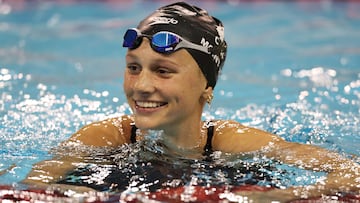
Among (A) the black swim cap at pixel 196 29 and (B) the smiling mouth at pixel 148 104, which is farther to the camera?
(A) the black swim cap at pixel 196 29

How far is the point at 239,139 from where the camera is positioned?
10.4 ft

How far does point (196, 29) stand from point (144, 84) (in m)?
0.43

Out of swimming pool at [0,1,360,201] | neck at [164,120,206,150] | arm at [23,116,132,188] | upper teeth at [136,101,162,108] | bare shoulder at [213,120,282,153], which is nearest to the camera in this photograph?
upper teeth at [136,101,162,108]

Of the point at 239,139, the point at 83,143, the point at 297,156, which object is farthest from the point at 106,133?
the point at 297,156

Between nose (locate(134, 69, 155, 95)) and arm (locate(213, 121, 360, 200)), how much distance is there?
62cm

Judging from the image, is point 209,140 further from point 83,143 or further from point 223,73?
point 223,73

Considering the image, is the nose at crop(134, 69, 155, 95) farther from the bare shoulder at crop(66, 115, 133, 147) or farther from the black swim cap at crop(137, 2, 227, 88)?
the bare shoulder at crop(66, 115, 133, 147)

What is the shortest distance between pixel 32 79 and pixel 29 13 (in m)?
3.31

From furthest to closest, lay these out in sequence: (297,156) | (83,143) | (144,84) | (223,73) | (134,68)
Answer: (223,73), (83,143), (297,156), (134,68), (144,84)

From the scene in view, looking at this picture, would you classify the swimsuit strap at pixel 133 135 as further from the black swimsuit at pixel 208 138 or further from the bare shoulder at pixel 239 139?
the bare shoulder at pixel 239 139

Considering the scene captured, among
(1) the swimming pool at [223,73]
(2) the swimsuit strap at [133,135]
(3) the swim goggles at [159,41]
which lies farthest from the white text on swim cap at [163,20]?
(1) the swimming pool at [223,73]

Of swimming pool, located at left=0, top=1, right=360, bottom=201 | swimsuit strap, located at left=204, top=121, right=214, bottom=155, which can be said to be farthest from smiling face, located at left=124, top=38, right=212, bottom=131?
swimming pool, located at left=0, top=1, right=360, bottom=201

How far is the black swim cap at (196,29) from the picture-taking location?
290 centimetres

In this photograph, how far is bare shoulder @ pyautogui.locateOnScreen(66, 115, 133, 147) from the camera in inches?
124
